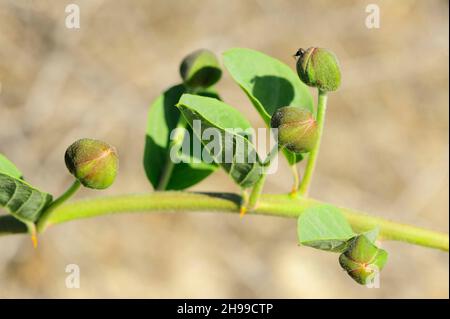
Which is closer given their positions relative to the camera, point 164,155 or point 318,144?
point 318,144

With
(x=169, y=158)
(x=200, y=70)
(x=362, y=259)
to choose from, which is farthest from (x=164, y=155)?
(x=362, y=259)

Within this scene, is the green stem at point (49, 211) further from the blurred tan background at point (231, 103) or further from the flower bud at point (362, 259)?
the blurred tan background at point (231, 103)

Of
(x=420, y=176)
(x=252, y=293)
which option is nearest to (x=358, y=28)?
(x=420, y=176)

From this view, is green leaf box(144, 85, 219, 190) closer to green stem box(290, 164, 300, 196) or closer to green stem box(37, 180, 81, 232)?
green stem box(290, 164, 300, 196)

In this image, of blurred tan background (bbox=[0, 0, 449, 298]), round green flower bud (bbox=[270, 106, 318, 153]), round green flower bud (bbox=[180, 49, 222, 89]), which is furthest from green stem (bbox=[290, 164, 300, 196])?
blurred tan background (bbox=[0, 0, 449, 298])

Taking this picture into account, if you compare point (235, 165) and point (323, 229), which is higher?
point (235, 165)

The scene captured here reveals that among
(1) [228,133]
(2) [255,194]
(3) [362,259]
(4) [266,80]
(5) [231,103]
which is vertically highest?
(5) [231,103]

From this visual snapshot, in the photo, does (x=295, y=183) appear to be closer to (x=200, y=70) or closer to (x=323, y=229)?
(x=323, y=229)

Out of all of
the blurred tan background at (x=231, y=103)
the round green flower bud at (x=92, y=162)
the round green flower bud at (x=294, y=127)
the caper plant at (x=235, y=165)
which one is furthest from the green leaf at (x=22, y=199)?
the blurred tan background at (x=231, y=103)
